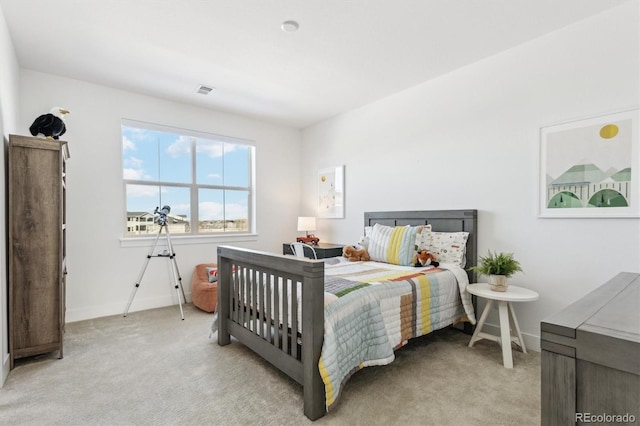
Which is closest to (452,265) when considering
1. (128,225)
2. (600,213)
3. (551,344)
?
(600,213)

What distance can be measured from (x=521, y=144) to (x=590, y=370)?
8.07 feet

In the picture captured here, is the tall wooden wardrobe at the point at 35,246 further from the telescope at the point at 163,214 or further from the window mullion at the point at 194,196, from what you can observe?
the window mullion at the point at 194,196

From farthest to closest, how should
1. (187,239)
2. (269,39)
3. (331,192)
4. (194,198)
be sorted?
(331,192) < (194,198) < (187,239) < (269,39)

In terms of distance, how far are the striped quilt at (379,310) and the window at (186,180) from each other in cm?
223

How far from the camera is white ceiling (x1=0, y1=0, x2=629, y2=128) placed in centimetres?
223

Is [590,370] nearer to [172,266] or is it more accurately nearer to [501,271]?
[501,271]

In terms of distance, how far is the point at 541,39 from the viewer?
2.61m

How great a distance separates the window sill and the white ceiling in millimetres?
1727

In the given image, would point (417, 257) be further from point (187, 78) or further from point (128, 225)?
point (128, 225)

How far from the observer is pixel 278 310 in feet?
6.81

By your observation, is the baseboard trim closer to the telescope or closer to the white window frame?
the white window frame

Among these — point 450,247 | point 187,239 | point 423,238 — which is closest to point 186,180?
point 187,239

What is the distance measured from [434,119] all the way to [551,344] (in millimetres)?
2994

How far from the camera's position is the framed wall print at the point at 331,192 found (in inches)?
178
